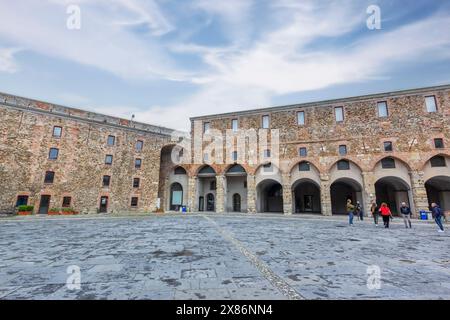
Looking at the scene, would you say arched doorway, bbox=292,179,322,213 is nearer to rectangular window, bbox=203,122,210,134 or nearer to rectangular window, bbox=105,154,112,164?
rectangular window, bbox=203,122,210,134

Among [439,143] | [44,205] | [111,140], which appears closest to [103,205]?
[44,205]

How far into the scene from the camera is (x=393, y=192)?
21.5m

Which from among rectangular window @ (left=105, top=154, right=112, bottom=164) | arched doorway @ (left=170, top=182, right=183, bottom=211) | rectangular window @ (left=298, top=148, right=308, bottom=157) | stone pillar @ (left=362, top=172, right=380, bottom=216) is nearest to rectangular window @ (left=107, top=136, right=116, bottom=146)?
rectangular window @ (left=105, top=154, right=112, bottom=164)

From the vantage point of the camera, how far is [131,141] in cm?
2516

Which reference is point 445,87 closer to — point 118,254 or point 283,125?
point 283,125

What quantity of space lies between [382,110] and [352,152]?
4859mm

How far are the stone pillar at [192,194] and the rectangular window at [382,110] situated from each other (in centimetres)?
1966

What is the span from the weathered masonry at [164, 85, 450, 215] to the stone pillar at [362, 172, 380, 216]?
7 centimetres

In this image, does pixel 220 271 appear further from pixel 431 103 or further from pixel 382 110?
pixel 431 103

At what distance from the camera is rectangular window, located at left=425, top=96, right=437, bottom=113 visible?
18.2 m

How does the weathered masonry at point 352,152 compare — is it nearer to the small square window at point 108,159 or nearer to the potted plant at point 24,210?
the small square window at point 108,159

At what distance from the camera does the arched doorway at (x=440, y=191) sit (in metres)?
18.9

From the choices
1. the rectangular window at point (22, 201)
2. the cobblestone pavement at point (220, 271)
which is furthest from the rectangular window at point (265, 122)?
the rectangular window at point (22, 201)
